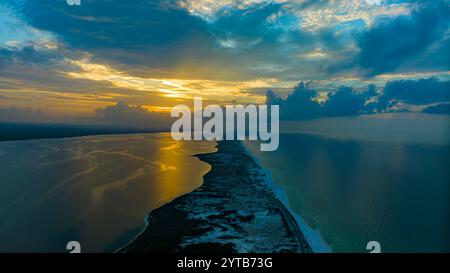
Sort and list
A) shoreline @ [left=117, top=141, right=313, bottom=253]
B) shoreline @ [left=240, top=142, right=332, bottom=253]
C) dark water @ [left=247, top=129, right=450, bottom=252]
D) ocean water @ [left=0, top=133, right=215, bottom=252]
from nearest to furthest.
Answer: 1. shoreline @ [left=117, top=141, right=313, bottom=253]
2. shoreline @ [left=240, top=142, right=332, bottom=253]
3. ocean water @ [left=0, top=133, right=215, bottom=252]
4. dark water @ [left=247, top=129, right=450, bottom=252]

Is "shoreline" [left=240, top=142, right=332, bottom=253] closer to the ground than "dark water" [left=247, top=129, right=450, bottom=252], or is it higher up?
higher up

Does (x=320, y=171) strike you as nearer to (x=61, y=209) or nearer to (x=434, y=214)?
(x=434, y=214)

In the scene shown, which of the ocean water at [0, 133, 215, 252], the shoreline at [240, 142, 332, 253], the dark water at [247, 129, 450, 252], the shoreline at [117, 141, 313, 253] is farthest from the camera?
the dark water at [247, 129, 450, 252]

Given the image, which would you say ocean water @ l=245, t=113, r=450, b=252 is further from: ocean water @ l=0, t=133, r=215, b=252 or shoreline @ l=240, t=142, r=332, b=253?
ocean water @ l=0, t=133, r=215, b=252

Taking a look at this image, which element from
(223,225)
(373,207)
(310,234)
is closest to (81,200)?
(223,225)

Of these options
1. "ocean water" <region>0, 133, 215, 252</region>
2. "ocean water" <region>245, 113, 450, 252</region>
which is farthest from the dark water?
"ocean water" <region>0, 133, 215, 252</region>

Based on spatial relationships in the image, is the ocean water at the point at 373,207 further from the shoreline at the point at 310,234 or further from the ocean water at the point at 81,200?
the ocean water at the point at 81,200

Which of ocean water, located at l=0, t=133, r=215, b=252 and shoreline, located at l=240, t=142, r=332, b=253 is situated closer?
shoreline, located at l=240, t=142, r=332, b=253

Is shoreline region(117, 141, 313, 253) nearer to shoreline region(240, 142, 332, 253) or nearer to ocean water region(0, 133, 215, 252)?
shoreline region(240, 142, 332, 253)
